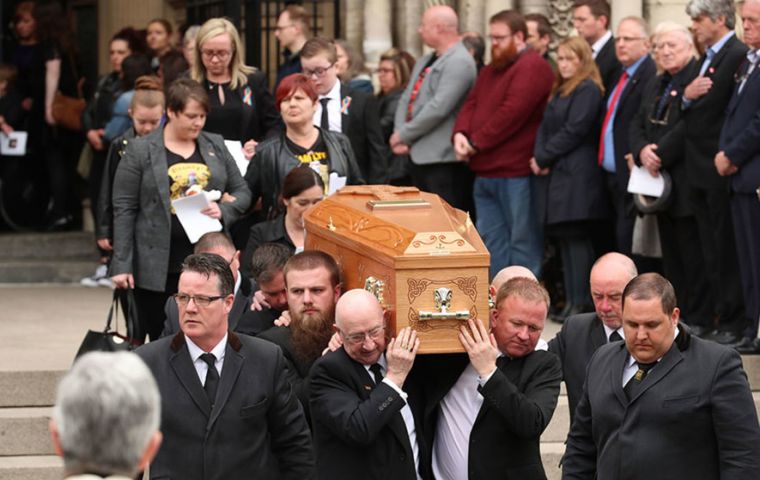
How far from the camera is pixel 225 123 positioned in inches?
430

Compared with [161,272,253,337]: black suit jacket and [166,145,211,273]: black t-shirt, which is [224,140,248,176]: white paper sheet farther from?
[161,272,253,337]: black suit jacket

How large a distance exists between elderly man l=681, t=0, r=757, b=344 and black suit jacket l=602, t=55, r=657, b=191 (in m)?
0.79

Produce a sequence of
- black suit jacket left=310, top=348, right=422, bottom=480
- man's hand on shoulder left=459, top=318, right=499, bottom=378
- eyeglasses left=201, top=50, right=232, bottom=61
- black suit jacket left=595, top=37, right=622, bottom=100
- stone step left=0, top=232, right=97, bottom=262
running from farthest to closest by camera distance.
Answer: stone step left=0, top=232, right=97, bottom=262, black suit jacket left=595, top=37, right=622, bottom=100, eyeglasses left=201, top=50, right=232, bottom=61, black suit jacket left=310, top=348, right=422, bottom=480, man's hand on shoulder left=459, top=318, right=499, bottom=378

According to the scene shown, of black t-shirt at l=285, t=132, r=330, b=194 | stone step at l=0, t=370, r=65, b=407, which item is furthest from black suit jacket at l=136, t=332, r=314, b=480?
stone step at l=0, t=370, r=65, b=407

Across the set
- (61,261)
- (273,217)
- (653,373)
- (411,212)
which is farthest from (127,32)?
(653,373)

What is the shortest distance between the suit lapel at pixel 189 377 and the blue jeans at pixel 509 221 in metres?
5.30

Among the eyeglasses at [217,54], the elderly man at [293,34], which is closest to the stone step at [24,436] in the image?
the eyeglasses at [217,54]

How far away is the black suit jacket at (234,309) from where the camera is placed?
8.29 m

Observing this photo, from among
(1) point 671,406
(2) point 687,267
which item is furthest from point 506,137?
(1) point 671,406

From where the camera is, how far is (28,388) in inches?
396

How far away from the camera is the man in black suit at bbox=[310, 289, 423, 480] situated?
714cm

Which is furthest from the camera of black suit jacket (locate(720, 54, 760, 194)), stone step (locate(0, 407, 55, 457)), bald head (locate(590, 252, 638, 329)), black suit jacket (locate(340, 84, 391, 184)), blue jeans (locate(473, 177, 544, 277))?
blue jeans (locate(473, 177, 544, 277))

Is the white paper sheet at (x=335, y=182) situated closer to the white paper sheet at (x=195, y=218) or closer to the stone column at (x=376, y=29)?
the white paper sheet at (x=195, y=218)

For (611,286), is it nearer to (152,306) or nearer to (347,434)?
(347,434)
